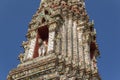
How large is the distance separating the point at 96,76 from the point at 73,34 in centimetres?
364

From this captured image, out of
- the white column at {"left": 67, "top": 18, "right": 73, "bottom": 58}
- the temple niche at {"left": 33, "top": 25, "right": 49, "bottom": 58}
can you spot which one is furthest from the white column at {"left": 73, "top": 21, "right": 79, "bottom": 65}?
the temple niche at {"left": 33, "top": 25, "right": 49, "bottom": 58}

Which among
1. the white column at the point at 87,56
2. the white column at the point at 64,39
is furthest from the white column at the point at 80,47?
the white column at the point at 64,39

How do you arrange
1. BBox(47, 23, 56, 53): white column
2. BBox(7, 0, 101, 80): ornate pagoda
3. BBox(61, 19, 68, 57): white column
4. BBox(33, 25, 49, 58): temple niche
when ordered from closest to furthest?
BBox(7, 0, 101, 80): ornate pagoda, BBox(47, 23, 56, 53): white column, BBox(61, 19, 68, 57): white column, BBox(33, 25, 49, 58): temple niche

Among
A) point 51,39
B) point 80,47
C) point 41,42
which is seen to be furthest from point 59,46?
point 41,42

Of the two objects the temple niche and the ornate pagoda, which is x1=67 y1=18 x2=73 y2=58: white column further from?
the temple niche

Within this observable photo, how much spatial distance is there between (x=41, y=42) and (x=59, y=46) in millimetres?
2595

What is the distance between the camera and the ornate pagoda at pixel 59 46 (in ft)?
76.3

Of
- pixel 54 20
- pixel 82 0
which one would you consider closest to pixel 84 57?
pixel 54 20

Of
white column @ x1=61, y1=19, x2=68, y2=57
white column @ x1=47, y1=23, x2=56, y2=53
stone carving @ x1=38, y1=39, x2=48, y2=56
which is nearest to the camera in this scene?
white column @ x1=47, y1=23, x2=56, y2=53

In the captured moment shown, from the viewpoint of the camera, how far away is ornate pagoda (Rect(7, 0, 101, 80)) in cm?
2325

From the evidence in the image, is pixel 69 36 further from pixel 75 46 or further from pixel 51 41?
pixel 51 41

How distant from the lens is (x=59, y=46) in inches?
993

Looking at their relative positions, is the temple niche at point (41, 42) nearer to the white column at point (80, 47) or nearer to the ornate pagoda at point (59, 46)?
the ornate pagoda at point (59, 46)

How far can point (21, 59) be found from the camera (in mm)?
25906
